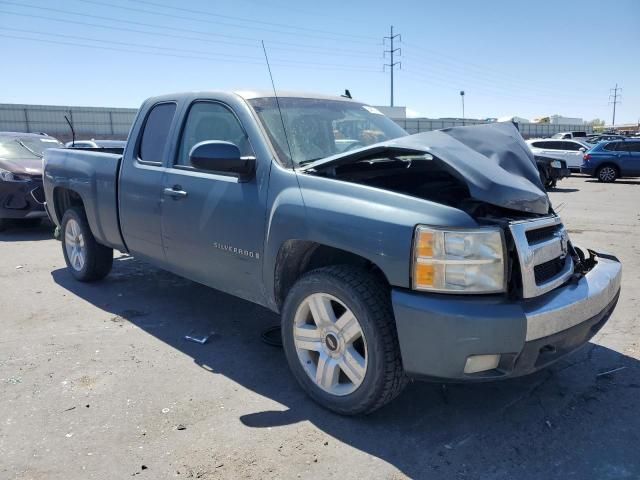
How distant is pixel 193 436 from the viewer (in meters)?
2.88

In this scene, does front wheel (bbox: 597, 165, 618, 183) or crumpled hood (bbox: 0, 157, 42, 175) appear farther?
front wheel (bbox: 597, 165, 618, 183)

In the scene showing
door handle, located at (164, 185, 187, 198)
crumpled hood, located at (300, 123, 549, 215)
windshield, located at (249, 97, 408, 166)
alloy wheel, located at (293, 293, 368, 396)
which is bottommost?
alloy wheel, located at (293, 293, 368, 396)

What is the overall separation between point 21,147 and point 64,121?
98.3ft

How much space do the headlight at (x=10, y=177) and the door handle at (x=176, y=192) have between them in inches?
229

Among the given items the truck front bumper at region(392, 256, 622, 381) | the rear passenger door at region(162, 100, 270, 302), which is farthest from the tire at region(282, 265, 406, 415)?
the rear passenger door at region(162, 100, 270, 302)

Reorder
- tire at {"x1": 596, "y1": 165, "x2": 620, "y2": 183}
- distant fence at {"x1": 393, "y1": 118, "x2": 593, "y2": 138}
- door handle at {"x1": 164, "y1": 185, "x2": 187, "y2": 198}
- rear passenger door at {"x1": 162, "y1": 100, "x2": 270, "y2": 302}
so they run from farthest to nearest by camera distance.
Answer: distant fence at {"x1": 393, "y1": 118, "x2": 593, "y2": 138}, tire at {"x1": 596, "y1": 165, "x2": 620, "y2": 183}, door handle at {"x1": 164, "y1": 185, "x2": 187, "y2": 198}, rear passenger door at {"x1": 162, "y1": 100, "x2": 270, "y2": 302}

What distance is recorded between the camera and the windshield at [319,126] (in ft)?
11.9

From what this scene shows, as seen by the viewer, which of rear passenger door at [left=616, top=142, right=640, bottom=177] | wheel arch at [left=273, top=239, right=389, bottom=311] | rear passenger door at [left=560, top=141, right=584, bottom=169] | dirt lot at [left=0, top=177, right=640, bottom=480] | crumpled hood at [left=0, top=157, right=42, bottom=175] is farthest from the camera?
rear passenger door at [left=560, top=141, right=584, bottom=169]

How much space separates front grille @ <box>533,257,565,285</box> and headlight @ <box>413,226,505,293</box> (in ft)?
1.01

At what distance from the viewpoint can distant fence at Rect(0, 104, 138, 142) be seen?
1355 inches

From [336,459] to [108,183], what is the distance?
342 centimetres

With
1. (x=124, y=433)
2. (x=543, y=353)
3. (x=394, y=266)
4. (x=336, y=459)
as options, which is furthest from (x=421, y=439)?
(x=124, y=433)

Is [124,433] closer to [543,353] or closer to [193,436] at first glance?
[193,436]

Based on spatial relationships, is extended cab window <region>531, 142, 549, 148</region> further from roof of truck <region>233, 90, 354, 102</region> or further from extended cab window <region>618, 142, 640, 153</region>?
roof of truck <region>233, 90, 354, 102</region>
